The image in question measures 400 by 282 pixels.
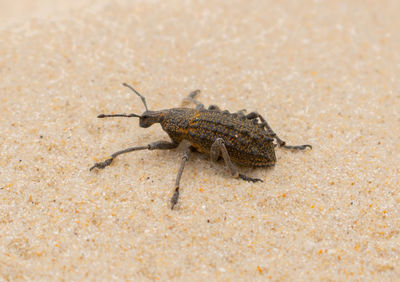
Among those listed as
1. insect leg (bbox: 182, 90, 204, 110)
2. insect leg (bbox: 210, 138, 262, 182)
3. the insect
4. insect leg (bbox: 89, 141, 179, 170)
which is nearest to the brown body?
the insect

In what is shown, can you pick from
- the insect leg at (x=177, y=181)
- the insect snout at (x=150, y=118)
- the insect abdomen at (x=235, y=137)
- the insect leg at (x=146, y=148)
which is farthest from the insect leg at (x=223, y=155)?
the insect snout at (x=150, y=118)

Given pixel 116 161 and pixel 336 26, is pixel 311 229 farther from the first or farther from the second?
pixel 336 26

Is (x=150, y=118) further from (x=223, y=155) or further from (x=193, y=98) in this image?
(x=223, y=155)

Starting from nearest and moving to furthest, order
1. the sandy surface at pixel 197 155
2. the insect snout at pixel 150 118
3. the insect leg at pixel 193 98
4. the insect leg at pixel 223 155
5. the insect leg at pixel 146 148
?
1. the sandy surface at pixel 197 155
2. the insect leg at pixel 223 155
3. the insect leg at pixel 146 148
4. the insect snout at pixel 150 118
5. the insect leg at pixel 193 98

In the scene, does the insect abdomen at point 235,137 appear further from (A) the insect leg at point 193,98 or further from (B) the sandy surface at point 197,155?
(A) the insect leg at point 193,98

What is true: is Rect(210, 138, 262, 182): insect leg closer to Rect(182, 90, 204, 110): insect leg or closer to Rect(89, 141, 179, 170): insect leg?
Rect(89, 141, 179, 170): insect leg
